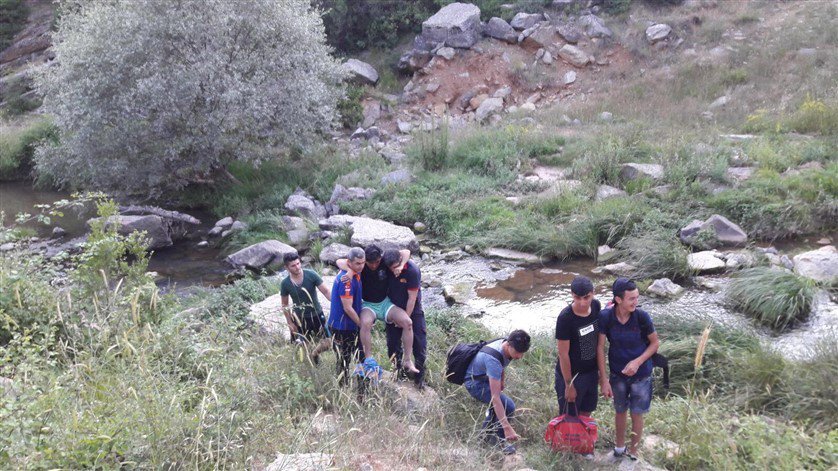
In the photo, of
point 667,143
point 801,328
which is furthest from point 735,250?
point 667,143

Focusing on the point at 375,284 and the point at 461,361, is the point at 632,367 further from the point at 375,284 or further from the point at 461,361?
the point at 375,284

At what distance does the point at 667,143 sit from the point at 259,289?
815 centimetres

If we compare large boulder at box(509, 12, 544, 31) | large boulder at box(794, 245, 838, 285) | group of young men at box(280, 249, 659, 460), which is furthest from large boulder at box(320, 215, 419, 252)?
large boulder at box(509, 12, 544, 31)

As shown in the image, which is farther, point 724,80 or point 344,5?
point 344,5

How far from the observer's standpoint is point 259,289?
8.74 metres

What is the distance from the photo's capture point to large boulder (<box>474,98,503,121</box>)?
17328 mm

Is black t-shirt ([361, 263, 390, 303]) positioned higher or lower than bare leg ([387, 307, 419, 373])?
higher

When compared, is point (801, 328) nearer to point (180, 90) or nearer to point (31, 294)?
point (31, 294)

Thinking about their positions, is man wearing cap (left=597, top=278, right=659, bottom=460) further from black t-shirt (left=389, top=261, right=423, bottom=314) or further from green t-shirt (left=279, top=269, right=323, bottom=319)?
green t-shirt (left=279, top=269, right=323, bottom=319)

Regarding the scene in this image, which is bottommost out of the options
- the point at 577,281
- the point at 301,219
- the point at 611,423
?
the point at 301,219

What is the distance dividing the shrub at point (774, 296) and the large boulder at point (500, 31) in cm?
1261

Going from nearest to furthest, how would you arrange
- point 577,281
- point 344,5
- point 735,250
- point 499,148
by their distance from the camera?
point 577,281 → point 735,250 → point 499,148 → point 344,5

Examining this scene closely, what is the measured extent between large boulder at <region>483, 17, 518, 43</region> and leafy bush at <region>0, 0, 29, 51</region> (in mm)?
17578

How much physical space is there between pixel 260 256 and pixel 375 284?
563cm
